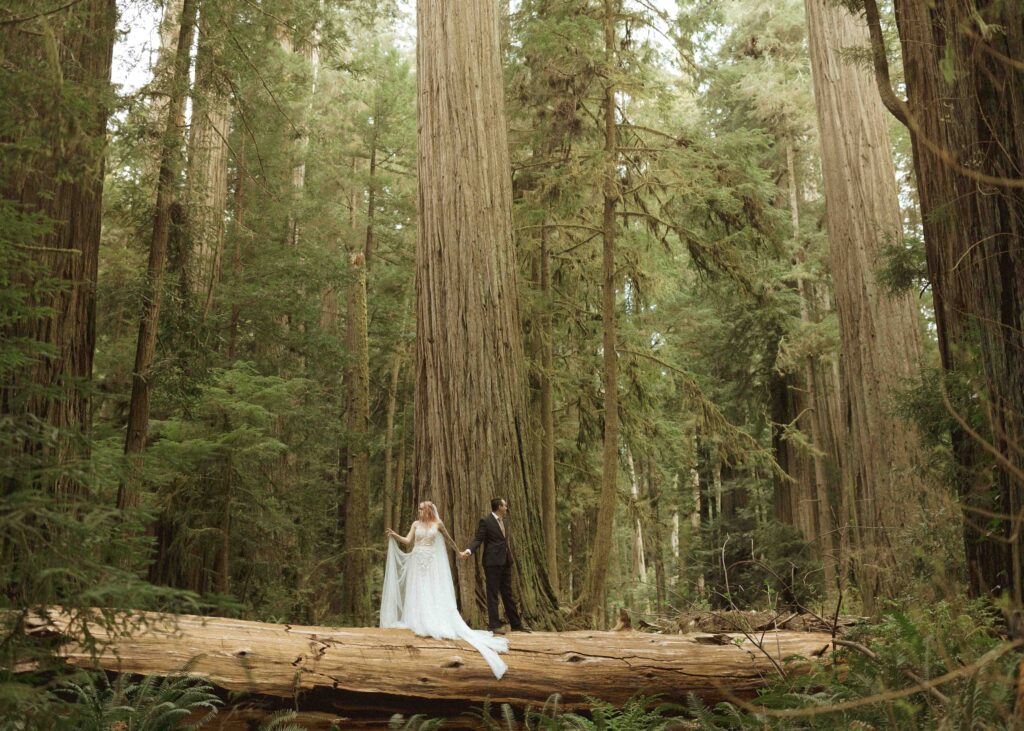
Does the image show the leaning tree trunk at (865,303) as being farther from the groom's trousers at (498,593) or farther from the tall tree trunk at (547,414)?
the tall tree trunk at (547,414)

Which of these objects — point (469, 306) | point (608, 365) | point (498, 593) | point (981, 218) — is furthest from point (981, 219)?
point (608, 365)

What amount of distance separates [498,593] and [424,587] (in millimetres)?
839

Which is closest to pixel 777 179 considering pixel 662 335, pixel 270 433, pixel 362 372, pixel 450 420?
pixel 662 335

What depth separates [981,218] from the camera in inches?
203

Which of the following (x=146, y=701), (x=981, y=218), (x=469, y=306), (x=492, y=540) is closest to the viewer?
(x=981, y=218)

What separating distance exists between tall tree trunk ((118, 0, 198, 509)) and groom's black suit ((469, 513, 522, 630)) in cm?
345

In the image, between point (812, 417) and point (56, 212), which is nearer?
point (56, 212)

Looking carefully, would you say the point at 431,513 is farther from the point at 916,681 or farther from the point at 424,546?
the point at 916,681

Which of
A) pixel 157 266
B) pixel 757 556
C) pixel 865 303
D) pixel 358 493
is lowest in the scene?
pixel 757 556

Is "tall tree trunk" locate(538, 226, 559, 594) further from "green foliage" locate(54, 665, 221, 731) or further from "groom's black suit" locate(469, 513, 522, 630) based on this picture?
"green foliage" locate(54, 665, 221, 731)

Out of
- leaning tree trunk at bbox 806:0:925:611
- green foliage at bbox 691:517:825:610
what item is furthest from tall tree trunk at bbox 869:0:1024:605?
green foliage at bbox 691:517:825:610

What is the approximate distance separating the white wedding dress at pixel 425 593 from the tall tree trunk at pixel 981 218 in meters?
3.85

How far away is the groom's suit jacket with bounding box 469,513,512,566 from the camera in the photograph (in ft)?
27.1

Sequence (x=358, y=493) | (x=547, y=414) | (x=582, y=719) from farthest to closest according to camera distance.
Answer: (x=358, y=493), (x=547, y=414), (x=582, y=719)
